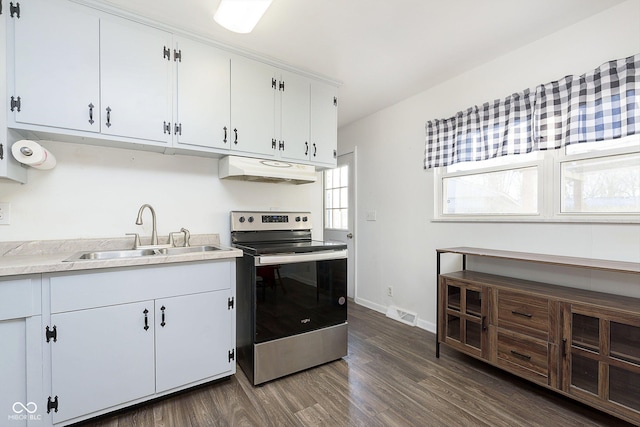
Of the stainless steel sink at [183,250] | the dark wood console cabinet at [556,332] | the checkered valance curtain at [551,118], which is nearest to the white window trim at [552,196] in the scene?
the checkered valance curtain at [551,118]

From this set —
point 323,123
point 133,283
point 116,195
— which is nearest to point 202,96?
point 116,195

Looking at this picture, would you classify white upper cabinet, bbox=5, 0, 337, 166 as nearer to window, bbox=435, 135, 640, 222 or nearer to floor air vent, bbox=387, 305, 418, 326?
window, bbox=435, 135, 640, 222

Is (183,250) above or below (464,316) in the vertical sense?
above

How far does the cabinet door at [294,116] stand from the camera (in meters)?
2.45

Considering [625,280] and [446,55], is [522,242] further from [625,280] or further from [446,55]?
[446,55]

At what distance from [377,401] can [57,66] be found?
2.81 m

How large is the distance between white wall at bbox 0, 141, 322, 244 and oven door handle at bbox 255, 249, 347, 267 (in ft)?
2.42

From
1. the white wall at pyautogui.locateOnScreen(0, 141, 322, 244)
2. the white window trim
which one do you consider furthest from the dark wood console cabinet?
the white wall at pyautogui.locateOnScreen(0, 141, 322, 244)

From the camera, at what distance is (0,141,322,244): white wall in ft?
6.09

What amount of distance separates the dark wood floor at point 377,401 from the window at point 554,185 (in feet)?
4.00

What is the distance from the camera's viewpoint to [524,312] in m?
1.84

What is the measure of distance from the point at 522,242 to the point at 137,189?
3012 millimetres

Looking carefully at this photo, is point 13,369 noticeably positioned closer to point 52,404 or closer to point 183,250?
point 52,404

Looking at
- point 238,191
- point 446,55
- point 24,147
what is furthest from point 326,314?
point 446,55
